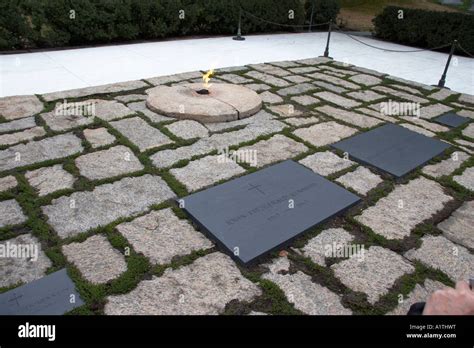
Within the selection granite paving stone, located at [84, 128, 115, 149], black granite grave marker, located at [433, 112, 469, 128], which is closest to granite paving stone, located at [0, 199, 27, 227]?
granite paving stone, located at [84, 128, 115, 149]

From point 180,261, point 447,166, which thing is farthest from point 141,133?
point 447,166

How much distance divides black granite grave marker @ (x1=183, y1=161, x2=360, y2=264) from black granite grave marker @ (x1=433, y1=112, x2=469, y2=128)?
9.06 feet

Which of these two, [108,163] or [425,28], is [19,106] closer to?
[108,163]

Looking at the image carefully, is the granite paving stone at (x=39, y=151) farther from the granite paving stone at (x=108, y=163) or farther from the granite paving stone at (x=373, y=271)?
the granite paving stone at (x=373, y=271)

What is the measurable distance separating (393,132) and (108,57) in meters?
5.90

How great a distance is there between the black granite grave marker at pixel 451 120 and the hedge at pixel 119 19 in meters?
7.32

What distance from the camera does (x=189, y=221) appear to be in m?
2.83

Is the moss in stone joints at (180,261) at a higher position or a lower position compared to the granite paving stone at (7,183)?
lower

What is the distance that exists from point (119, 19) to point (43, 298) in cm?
845

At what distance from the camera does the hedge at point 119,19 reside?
7797mm

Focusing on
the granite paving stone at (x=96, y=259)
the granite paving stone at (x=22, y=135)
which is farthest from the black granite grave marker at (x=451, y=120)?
the granite paving stone at (x=22, y=135)

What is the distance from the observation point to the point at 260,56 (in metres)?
8.71
